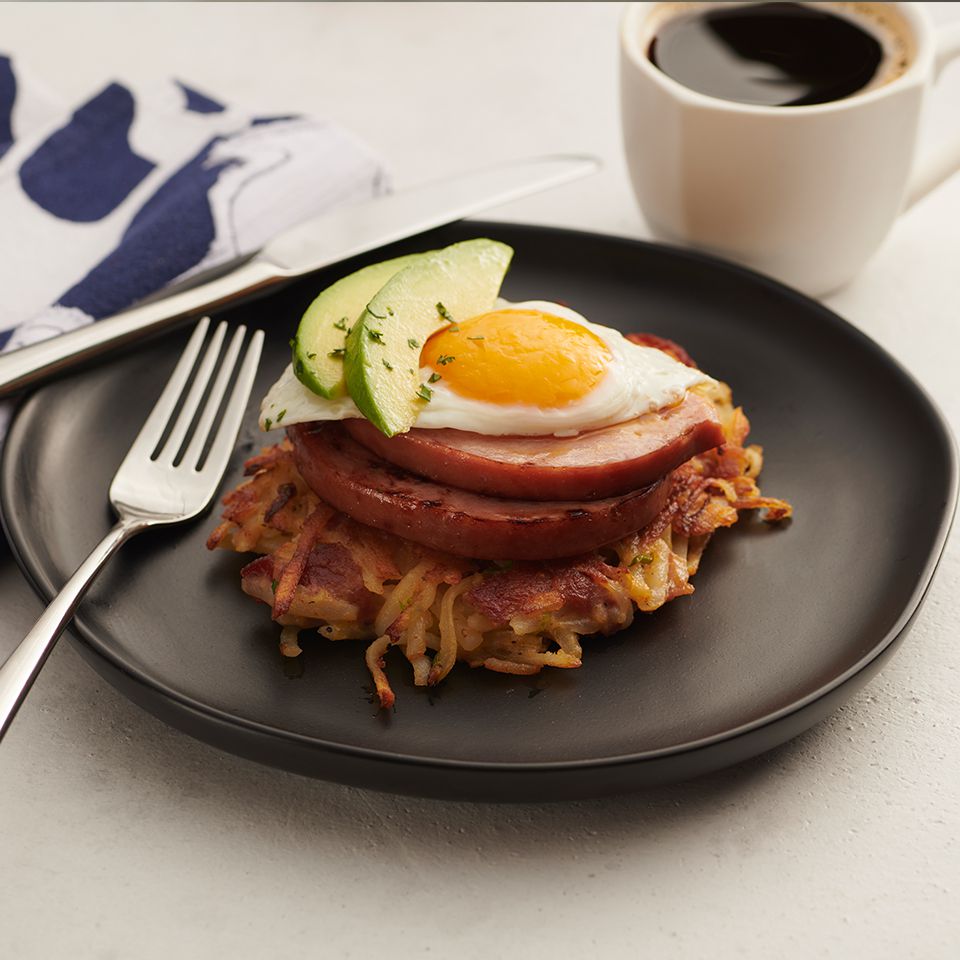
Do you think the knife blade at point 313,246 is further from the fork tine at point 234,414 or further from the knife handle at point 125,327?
the fork tine at point 234,414

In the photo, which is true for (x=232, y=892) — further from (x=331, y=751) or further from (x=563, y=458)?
(x=563, y=458)

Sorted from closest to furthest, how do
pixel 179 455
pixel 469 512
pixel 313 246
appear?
pixel 469 512 → pixel 179 455 → pixel 313 246

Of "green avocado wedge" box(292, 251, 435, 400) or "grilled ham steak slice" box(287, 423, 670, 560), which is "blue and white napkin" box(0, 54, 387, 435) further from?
"grilled ham steak slice" box(287, 423, 670, 560)

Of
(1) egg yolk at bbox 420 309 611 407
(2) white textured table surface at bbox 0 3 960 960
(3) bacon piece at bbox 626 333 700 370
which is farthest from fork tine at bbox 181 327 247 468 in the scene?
(3) bacon piece at bbox 626 333 700 370

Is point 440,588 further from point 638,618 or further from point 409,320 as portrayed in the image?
point 409,320

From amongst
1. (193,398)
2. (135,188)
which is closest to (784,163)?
(193,398)

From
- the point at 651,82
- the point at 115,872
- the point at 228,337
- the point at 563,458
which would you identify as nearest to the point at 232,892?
the point at 115,872
